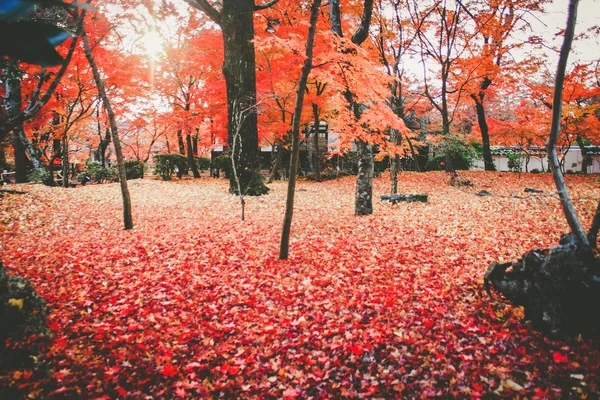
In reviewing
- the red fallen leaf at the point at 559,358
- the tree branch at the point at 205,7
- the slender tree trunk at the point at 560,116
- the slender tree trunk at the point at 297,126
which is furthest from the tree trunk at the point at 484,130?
the red fallen leaf at the point at 559,358

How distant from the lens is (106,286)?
16.3 ft

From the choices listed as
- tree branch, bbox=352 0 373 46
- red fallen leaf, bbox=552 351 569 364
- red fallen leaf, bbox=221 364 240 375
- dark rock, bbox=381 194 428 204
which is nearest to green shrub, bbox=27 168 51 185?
tree branch, bbox=352 0 373 46

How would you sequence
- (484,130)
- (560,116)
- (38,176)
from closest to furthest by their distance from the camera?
(560,116)
(38,176)
(484,130)

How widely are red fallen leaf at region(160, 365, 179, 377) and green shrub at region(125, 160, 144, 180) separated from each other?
2186 centimetres

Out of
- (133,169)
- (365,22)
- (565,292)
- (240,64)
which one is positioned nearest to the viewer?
(565,292)

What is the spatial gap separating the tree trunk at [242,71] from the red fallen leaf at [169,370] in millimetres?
8264

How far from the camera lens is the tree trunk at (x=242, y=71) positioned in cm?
1149

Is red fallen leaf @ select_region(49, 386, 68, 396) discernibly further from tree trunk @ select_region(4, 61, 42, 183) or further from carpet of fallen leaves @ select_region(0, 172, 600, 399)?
tree trunk @ select_region(4, 61, 42, 183)

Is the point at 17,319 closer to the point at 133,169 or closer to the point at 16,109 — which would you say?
the point at 16,109

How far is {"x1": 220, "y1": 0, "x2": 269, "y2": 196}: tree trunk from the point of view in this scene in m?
11.5

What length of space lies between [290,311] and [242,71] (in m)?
10.1

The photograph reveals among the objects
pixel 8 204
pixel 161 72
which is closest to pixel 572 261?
pixel 8 204

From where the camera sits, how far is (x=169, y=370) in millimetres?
Result: 3316

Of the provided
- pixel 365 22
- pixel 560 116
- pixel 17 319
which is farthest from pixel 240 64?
pixel 17 319
